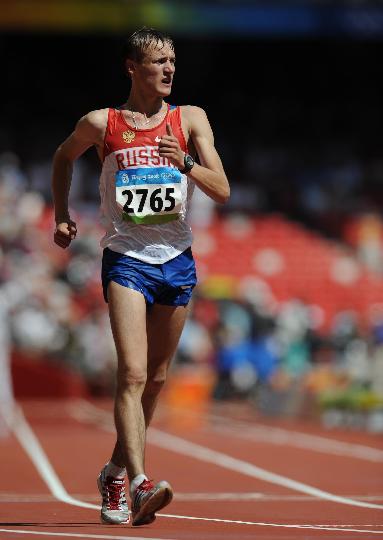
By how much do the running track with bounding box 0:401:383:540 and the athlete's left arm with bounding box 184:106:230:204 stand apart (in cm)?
148

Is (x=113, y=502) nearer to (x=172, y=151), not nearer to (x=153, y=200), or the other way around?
(x=153, y=200)

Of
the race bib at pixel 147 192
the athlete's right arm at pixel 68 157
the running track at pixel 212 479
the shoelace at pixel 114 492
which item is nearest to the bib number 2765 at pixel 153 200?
the race bib at pixel 147 192

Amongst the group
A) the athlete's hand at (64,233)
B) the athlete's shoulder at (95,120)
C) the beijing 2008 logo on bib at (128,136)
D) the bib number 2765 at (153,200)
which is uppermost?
the athlete's shoulder at (95,120)

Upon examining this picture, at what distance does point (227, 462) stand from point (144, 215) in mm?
4919

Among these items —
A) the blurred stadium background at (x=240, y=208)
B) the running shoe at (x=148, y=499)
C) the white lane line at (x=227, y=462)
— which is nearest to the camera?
the running shoe at (x=148, y=499)

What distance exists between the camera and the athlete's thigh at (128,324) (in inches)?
236

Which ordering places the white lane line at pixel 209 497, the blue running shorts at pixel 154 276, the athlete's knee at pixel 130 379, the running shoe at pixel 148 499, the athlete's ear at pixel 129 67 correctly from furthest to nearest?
the white lane line at pixel 209 497 < the athlete's ear at pixel 129 67 < the blue running shorts at pixel 154 276 < the athlete's knee at pixel 130 379 < the running shoe at pixel 148 499

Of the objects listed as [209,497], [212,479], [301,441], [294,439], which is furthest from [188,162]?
[294,439]

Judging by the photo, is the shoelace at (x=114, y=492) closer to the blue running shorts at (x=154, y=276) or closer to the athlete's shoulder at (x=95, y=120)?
the blue running shorts at (x=154, y=276)

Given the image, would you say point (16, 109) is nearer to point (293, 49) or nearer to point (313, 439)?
point (293, 49)

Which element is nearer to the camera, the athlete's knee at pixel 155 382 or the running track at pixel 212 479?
the running track at pixel 212 479

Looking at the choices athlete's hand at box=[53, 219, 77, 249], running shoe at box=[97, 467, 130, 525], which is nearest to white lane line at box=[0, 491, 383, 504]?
running shoe at box=[97, 467, 130, 525]

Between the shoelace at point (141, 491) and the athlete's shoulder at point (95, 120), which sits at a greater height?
the athlete's shoulder at point (95, 120)

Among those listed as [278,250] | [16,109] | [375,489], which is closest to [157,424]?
[375,489]
